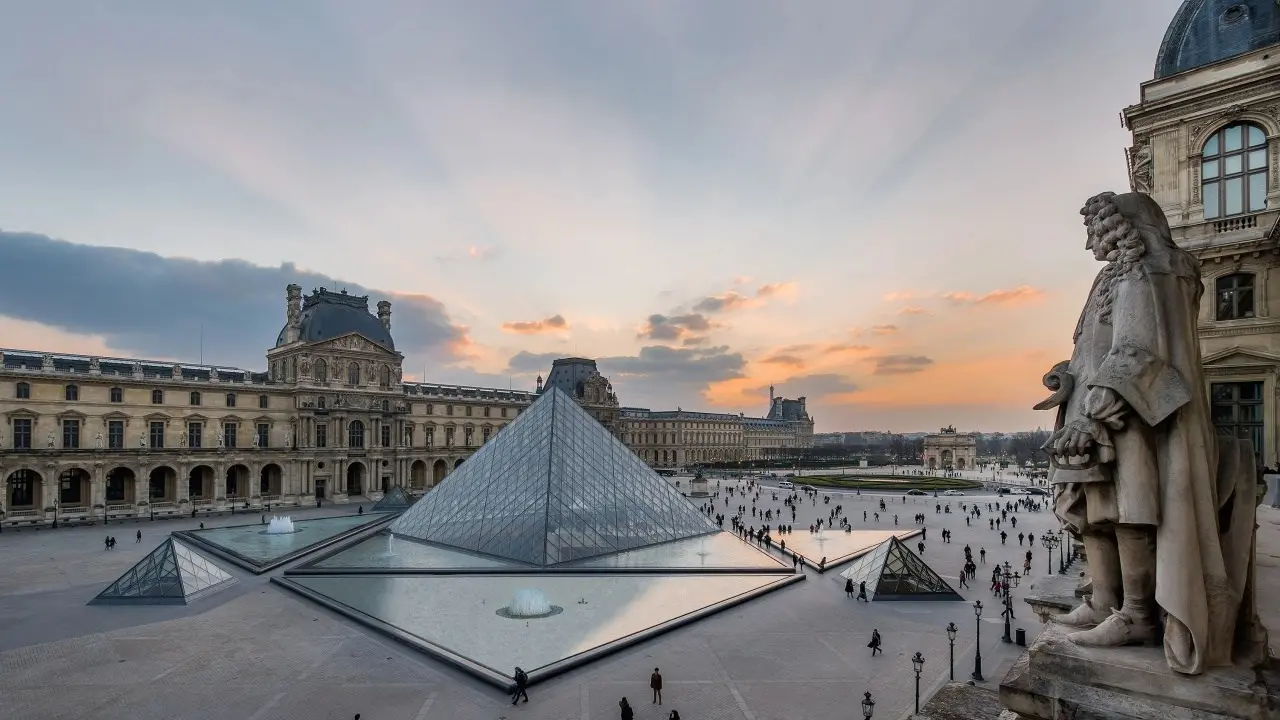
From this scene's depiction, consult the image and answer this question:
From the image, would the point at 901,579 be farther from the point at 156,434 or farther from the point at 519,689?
the point at 156,434

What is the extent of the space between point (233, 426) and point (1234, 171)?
52584mm

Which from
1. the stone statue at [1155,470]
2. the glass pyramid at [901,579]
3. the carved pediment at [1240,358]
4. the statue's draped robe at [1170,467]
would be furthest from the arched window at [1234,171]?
the statue's draped robe at [1170,467]

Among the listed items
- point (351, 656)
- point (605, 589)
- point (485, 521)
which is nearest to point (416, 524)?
point (485, 521)

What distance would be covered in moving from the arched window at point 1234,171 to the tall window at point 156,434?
2069 inches

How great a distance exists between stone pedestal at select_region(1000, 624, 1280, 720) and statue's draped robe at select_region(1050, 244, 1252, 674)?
0.10 m

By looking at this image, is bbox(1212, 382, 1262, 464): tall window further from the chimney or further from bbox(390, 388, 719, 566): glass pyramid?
the chimney

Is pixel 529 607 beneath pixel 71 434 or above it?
beneath

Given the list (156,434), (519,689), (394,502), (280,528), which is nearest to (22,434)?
(156,434)

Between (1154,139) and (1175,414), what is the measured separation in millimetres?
17562

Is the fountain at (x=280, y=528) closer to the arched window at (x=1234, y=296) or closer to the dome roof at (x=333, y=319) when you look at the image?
the dome roof at (x=333, y=319)

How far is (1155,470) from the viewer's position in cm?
313

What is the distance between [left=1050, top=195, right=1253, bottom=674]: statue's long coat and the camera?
120 inches

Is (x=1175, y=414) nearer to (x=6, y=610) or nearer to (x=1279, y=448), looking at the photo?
(x=1279, y=448)

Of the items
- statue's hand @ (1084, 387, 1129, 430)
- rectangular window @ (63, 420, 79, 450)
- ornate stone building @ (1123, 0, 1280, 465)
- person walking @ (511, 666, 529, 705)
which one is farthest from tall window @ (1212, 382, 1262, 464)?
rectangular window @ (63, 420, 79, 450)
